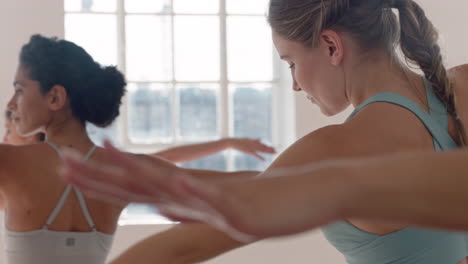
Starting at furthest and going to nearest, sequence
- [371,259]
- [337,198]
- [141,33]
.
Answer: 1. [141,33]
2. [371,259]
3. [337,198]

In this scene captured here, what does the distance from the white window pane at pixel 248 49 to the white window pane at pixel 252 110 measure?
86mm

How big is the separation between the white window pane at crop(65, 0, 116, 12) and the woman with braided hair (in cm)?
329

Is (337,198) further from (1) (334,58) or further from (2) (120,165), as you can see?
(1) (334,58)

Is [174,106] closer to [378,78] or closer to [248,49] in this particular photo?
[248,49]

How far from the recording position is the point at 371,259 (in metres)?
1.20

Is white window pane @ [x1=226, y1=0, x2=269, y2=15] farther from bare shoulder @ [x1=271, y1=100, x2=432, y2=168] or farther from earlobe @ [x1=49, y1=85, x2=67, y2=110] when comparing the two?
bare shoulder @ [x1=271, y1=100, x2=432, y2=168]

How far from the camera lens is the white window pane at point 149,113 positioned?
4539 mm

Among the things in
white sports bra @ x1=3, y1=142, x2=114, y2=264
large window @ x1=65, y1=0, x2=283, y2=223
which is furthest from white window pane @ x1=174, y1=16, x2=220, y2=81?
white sports bra @ x1=3, y1=142, x2=114, y2=264

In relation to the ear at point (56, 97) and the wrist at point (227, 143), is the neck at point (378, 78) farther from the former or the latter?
the wrist at point (227, 143)

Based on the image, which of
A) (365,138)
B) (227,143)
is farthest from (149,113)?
(365,138)

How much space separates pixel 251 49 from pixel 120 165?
14.1 ft

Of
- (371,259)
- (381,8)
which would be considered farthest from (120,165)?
(381,8)

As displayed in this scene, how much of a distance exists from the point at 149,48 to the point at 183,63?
28 centimetres

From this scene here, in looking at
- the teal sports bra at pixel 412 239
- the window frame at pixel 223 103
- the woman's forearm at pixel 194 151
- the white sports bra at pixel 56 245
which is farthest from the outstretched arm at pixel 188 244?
the window frame at pixel 223 103
